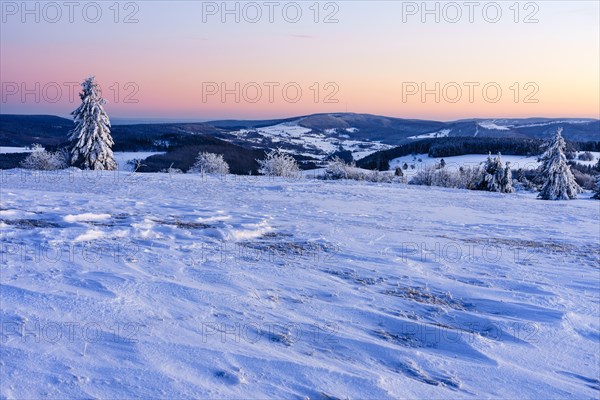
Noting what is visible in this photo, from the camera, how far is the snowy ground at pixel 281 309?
3.31 meters

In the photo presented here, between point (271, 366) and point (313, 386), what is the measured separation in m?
0.35

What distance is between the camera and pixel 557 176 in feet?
126

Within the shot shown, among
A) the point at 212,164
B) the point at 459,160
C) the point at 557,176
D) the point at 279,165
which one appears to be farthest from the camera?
the point at 459,160

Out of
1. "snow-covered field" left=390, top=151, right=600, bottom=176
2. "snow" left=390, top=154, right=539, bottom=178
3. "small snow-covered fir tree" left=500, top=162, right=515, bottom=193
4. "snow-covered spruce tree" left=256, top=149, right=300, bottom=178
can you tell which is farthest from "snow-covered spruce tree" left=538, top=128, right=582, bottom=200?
"snow-covered field" left=390, top=151, right=600, bottom=176

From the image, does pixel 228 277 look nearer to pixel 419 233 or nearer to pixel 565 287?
pixel 565 287

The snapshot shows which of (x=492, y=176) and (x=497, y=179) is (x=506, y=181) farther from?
(x=492, y=176)

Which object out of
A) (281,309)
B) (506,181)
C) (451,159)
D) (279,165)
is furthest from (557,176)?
(451,159)

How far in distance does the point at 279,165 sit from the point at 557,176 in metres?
21.0

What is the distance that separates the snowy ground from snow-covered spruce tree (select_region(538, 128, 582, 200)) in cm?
3102

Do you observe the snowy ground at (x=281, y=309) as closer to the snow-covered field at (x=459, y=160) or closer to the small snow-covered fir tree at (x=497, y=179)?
the small snow-covered fir tree at (x=497, y=179)

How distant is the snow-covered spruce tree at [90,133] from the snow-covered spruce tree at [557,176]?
1305 inches

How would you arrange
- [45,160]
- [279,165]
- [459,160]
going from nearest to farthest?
[279,165] < [45,160] < [459,160]

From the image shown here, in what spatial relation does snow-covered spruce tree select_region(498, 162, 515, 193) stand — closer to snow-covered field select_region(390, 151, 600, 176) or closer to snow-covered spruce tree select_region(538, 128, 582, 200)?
snow-covered spruce tree select_region(538, 128, 582, 200)

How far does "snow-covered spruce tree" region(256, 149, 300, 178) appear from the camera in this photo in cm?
3656
